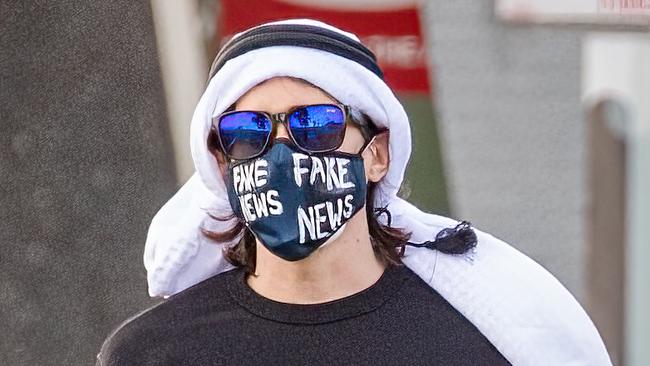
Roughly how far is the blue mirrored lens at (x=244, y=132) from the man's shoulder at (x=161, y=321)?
0.30m

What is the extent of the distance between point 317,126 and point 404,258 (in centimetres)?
39

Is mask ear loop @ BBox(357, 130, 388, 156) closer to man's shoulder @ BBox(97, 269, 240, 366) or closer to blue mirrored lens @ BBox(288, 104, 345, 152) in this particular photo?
blue mirrored lens @ BBox(288, 104, 345, 152)

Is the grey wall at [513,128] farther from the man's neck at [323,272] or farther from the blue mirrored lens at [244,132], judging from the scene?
the blue mirrored lens at [244,132]

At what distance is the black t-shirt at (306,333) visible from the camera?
2283mm

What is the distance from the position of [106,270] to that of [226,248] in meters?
0.33

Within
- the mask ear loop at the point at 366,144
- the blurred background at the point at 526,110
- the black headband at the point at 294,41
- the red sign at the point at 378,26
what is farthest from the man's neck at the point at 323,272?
the red sign at the point at 378,26

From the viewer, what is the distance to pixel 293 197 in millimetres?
2281

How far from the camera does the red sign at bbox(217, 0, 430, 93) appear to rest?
16.1ft

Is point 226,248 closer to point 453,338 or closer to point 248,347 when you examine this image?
point 248,347

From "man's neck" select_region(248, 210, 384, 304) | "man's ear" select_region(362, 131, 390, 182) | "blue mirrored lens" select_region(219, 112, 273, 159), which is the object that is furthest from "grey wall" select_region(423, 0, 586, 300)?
"blue mirrored lens" select_region(219, 112, 273, 159)

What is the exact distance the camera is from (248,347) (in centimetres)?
230

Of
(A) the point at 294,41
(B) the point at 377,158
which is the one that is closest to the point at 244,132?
(A) the point at 294,41

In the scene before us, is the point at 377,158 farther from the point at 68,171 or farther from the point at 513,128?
the point at 513,128

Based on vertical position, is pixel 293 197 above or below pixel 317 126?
below
